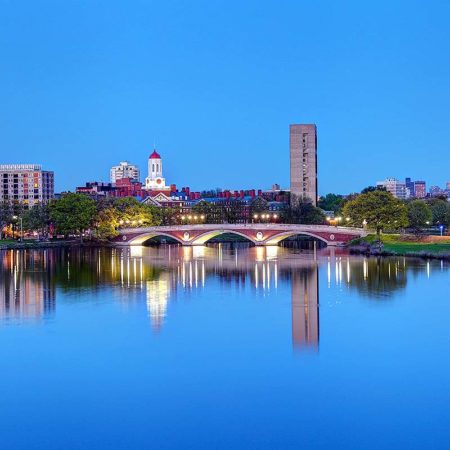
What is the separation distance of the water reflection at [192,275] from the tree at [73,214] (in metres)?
12.5

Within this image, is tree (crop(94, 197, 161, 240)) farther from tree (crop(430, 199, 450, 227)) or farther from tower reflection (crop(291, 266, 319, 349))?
tower reflection (crop(291, 266, 319, 349))

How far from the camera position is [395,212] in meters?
66.6

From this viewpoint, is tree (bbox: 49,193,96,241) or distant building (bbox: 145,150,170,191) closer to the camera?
tree (bbox: 49,193,96,241)

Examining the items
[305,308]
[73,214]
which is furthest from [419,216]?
[305,308]

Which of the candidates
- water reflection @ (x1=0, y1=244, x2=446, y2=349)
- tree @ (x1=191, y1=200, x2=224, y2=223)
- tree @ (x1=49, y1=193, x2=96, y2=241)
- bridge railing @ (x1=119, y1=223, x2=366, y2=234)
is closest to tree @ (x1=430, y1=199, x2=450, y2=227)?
bridge railing @ (x1=119, y1=223, x2=366, y2=234)

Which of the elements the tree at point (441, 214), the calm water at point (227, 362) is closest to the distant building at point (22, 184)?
the tree at point (441, 214)

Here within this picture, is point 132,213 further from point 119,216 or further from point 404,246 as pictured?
point 404,246

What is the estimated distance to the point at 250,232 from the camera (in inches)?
2965

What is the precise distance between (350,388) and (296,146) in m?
97.6

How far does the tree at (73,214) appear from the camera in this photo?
3140 inches

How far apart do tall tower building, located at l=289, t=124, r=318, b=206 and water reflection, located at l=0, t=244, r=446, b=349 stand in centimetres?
5063

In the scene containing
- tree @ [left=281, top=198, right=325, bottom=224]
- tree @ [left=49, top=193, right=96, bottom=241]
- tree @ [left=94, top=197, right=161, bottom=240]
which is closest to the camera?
tree @ [left=49, top=193, right=96, bottom=241]

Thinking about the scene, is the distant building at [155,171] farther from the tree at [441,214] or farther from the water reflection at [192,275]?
the water reflection at [192,275]

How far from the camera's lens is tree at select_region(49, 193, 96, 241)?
7975 centimetres
